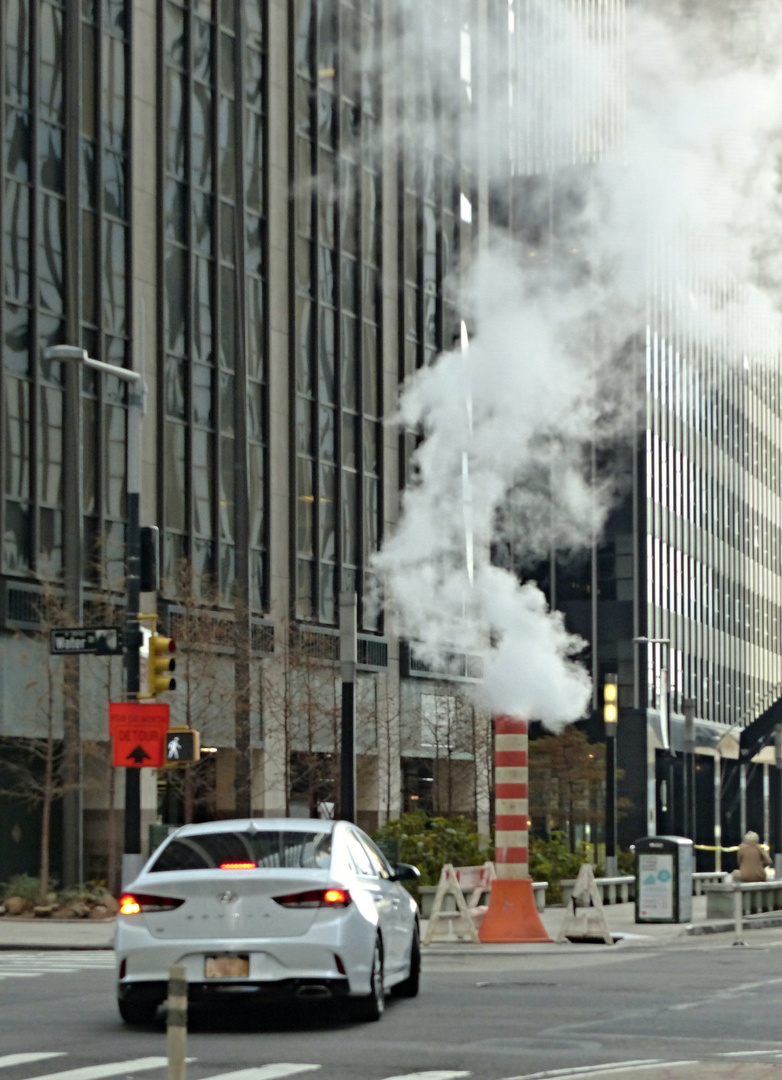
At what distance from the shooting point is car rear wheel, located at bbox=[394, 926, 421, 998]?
17203mm

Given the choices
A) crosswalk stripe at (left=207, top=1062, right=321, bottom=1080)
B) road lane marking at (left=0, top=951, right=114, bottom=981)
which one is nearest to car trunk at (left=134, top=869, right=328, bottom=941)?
A: crosswalk stripe at (left=207, top=1062, right=321, bottom=1080)

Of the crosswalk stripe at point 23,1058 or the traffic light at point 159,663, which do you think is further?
the traffic light at point 159,663

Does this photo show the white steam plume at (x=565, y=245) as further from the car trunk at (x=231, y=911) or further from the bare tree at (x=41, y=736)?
the car trunk at (x=231, y=911)

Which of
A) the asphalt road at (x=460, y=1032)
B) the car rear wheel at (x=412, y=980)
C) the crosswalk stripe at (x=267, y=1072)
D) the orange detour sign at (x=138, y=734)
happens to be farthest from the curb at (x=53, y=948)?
the crosswalk stripe at (x=267, y=1072)

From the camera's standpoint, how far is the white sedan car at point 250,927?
1431cm

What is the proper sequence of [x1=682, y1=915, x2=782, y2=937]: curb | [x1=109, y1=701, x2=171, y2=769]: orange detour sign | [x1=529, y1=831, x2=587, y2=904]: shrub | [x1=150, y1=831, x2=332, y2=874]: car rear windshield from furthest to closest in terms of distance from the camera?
[x1=529, y1=831, x2=587, y2=904]: shrub < [x1=682, y1=915, x2=782, y2=937]: curb < [x1=109, y1=701, x2=171, y2=769]: orange detour sign < [x1=150, y1=831, x2=332, y2=874]: car rear windshield

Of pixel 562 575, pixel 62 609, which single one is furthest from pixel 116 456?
pixel 562 575

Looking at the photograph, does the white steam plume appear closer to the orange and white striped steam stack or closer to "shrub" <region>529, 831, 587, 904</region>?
the orange and white striped steam stack

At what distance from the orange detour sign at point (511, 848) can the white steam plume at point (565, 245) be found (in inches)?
20.0

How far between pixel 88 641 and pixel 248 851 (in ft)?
47.6

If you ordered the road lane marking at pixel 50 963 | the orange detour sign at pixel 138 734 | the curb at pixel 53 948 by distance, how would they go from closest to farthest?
1. the road lane marking at pixel 50 963
2. the curb at pixel 53 948
3. the orange detour sign at pixel 138 734

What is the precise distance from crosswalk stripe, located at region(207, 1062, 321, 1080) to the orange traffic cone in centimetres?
1398

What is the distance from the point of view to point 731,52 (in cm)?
2486

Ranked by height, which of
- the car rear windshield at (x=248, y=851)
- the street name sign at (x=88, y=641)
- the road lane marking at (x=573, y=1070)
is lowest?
the road lane marking at (x=573, y=1070)
